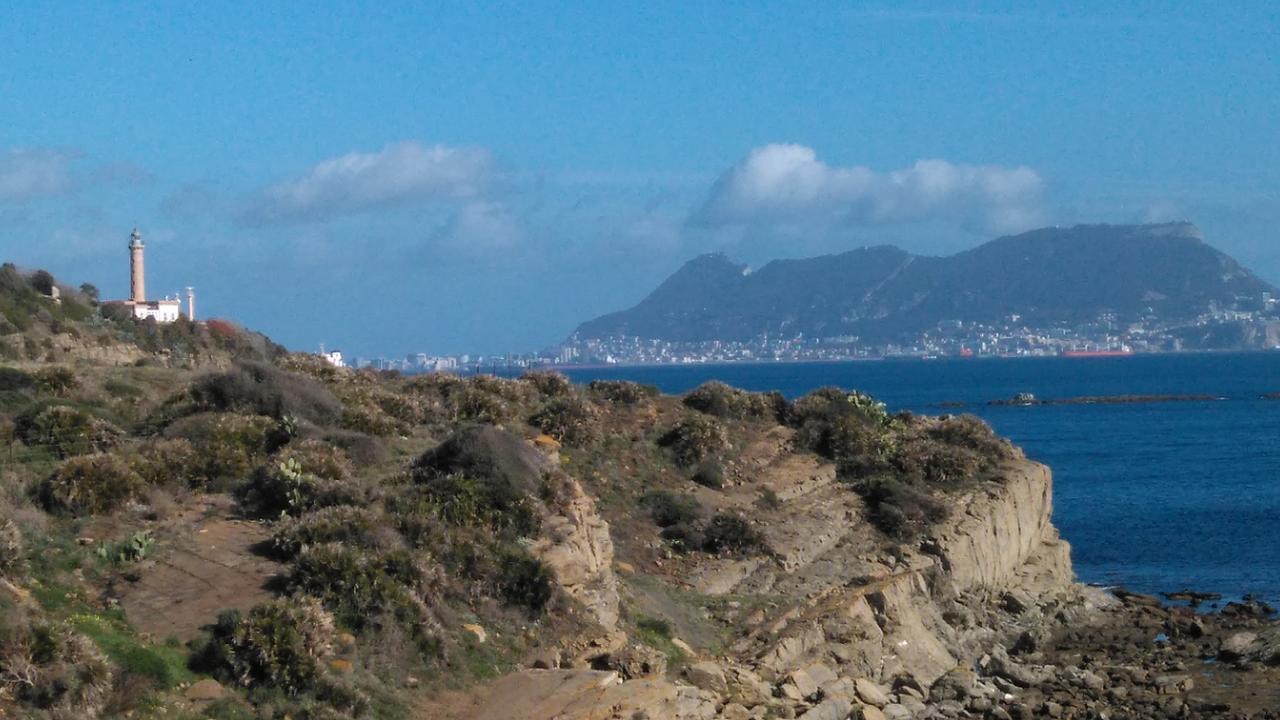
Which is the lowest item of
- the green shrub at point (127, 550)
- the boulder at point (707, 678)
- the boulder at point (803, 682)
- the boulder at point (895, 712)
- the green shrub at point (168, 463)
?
the boulder at point (895, 712)

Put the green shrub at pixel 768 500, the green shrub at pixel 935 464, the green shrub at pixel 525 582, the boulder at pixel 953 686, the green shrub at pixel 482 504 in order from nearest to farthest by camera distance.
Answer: the green shrub at pixel 525 582 → the green shrub at pixel 482 504 → the boulder at pixel 953 686 → the green shrub at pixel 768 500 → the green shrub at pixel 935 464

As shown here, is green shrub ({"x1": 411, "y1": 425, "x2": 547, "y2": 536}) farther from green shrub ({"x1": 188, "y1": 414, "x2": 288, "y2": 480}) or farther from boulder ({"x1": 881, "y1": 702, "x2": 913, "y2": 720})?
boulder ({"x1": 881, "y1": 702, "x2": 913, "y2": 720})

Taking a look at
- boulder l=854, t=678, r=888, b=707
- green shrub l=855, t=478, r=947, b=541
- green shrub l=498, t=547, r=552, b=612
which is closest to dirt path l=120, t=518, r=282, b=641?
green shrub l=498, t=547, r=552, b=612

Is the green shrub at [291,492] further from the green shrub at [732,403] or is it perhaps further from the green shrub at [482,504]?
the green shrub at [732,403]

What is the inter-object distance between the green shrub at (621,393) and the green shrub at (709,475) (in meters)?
4.65

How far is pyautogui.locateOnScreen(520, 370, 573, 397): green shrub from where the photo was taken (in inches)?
1452

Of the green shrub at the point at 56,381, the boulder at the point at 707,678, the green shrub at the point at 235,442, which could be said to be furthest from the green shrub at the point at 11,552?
the green shrub at the point at 56,381

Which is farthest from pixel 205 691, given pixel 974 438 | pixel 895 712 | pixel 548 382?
pixel 974 438

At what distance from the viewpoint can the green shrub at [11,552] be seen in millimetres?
16062

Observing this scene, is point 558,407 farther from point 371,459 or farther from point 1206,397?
point 1206,397

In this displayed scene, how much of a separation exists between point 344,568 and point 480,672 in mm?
2069

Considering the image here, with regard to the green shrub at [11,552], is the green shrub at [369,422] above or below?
above

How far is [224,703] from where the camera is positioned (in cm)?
1491

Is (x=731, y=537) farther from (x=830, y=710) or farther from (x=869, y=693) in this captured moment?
(x=830, y=710)
